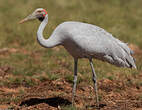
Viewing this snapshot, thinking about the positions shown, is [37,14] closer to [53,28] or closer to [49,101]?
[49,101]

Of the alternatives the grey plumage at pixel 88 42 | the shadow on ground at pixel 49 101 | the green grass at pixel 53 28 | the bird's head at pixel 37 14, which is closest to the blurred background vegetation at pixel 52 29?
the green grass at pixel 53 28

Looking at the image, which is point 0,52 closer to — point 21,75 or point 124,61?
point 21,75

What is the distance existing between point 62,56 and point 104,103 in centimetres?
383

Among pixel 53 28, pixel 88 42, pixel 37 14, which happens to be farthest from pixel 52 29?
pixel 88 42

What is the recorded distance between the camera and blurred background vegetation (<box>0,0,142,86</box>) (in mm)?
9031

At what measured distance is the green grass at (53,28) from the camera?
8.99 m

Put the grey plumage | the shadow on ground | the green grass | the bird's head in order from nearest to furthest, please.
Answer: the grey plumage → the bird's head → the shadow on ground → the green grass

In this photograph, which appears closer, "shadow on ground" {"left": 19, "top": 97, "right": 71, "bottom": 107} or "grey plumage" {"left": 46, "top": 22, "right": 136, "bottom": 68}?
"grey plumage" {"left": 46, "top": 22, "right": 136, "bottom": 68}

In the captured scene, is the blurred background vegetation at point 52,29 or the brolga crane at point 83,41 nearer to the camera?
the brolga crane at point 83,41

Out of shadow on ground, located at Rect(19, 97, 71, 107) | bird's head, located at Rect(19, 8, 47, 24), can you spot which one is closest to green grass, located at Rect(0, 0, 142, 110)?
shadow on ground, located at Rect(19, 97, 71, 107)

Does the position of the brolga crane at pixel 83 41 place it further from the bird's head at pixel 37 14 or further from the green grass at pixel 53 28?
the green grass at pixel 53 28

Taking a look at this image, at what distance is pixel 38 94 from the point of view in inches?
289

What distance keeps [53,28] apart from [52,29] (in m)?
0.08

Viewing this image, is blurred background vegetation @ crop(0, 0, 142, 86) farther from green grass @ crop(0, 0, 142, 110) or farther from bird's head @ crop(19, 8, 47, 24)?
bird's head @ crop(19, 8, 47, 24)
